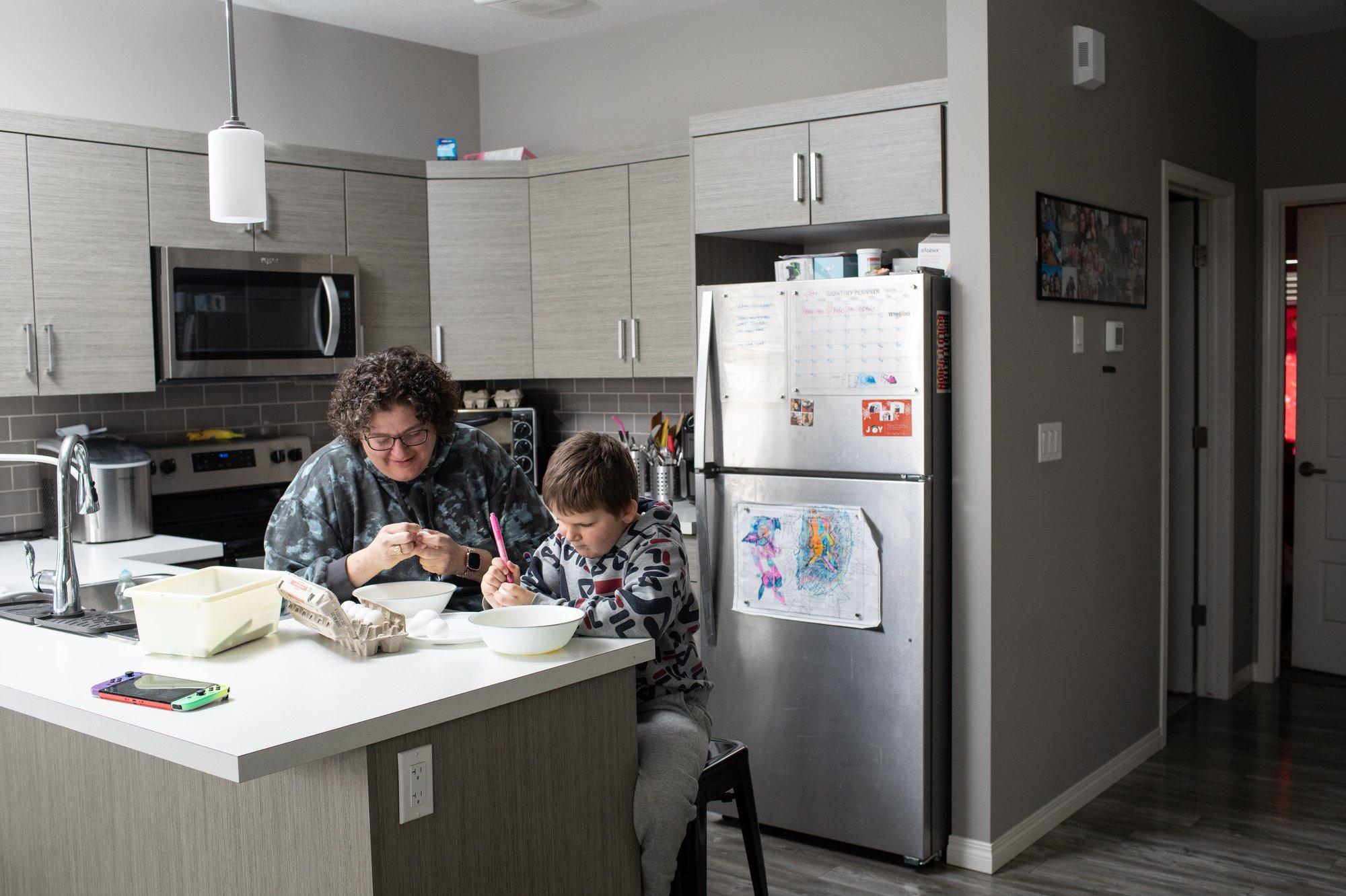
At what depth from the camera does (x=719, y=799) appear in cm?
233

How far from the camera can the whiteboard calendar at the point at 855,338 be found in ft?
10.3

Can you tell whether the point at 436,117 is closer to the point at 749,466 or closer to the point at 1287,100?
the point at 749,466

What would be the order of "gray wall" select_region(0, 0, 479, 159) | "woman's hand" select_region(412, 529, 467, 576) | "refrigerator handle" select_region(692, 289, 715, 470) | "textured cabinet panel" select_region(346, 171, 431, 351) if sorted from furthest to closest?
"textured cabinet panel" select_region(346, 171, 431, 351)
"gray wall" select_region(0, 0, 479, 159)
"refrigerator handle" select_region(692, 289, 715, 470)
"woman's hand" select_region(412, 529, 467, 576)

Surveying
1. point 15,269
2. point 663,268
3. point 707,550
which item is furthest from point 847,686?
point 15,269

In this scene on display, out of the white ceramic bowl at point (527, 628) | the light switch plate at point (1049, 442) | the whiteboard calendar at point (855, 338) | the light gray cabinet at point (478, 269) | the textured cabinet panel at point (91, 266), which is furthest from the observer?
the light gray cabinet at point (478, 269)

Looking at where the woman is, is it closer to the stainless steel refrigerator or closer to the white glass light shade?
the white glass light shade

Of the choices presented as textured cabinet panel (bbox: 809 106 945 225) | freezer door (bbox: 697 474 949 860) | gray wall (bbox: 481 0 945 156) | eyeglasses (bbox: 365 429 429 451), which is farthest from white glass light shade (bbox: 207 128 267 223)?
gray wall (bbox: 481 0 945 156)

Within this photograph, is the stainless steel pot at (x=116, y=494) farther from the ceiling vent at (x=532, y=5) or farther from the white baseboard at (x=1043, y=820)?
the white baseboard at (x=1043, y=820)

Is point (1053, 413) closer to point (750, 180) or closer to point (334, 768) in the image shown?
point (750, 180)

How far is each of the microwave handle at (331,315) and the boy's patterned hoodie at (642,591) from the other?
2.21 m

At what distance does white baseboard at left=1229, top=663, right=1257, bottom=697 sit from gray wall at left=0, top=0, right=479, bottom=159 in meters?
3.85

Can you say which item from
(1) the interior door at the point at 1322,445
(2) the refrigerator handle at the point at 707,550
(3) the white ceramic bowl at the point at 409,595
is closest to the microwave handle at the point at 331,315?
(2) the refrigerator handle at the point at 707,550

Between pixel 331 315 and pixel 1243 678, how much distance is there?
153 inches

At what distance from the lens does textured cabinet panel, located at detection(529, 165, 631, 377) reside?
442cm
